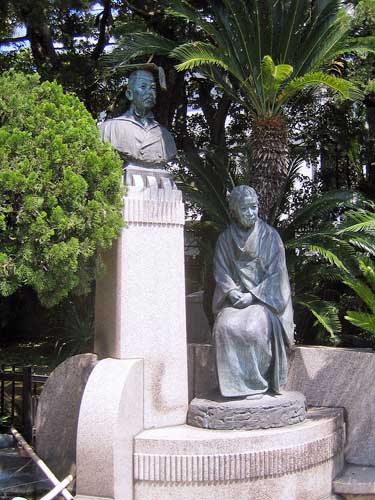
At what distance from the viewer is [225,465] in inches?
197

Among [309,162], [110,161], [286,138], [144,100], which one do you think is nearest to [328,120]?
[309,162]

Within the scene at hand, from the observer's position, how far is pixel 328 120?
1449 centimetres

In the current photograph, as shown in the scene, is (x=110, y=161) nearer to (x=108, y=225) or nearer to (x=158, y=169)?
(x=108, y=225)

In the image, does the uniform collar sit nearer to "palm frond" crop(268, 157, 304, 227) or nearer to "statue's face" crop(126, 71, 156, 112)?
"statue's face" crop(126, 71, 156, 112)

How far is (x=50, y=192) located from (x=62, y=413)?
2.43m

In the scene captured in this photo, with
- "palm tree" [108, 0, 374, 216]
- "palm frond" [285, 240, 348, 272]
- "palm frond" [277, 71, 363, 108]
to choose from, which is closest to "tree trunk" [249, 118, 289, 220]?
"palm tree" [108, 0, 374, 216]

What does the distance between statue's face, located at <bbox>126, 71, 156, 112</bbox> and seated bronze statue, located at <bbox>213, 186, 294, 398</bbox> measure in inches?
47.8

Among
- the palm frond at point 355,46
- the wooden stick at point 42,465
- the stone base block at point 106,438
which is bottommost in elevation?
the wooden stick at point 42,465

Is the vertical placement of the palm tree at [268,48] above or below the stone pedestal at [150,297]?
above

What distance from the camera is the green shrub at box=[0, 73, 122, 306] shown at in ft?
15.5

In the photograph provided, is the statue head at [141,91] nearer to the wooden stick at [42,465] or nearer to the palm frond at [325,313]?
the wooden stick at [42,465]

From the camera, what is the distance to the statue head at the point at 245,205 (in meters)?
5.93

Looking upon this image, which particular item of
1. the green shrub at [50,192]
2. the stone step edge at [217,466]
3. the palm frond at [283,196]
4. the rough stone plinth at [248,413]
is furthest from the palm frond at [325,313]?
the green shrub at [50,192]

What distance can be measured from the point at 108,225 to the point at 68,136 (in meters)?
0.78
